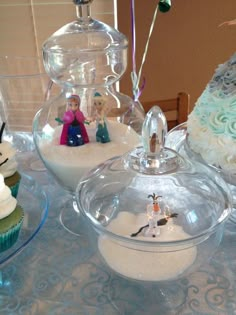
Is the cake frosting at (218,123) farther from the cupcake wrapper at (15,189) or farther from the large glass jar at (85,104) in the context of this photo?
the cupcake wrapper at (15,189)

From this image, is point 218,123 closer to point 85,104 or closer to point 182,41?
point 85,104

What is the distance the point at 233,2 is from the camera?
1692 millimetres

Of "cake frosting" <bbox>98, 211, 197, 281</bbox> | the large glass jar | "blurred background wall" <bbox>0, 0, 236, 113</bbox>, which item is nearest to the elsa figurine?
the large glass jar

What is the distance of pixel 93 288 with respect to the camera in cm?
61

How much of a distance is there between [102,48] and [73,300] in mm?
461

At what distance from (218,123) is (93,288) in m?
0.35

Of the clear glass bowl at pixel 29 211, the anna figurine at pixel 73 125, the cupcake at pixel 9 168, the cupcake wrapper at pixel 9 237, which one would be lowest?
the clear glass bowl at pixel 29 211

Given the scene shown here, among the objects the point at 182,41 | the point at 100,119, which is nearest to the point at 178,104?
the point at 100,119

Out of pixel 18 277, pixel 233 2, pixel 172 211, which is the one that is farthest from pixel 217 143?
pixel 233 2

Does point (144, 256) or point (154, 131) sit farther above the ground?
point (154, 131)

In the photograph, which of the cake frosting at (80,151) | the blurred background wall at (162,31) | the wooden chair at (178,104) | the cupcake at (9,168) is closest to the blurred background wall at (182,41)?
the blurred background wall at (162,31)

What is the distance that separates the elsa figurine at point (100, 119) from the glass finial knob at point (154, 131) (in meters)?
0.24

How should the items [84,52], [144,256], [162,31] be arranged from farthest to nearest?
[162,31]
[84,52]
[144,256]

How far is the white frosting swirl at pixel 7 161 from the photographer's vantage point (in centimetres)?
78
